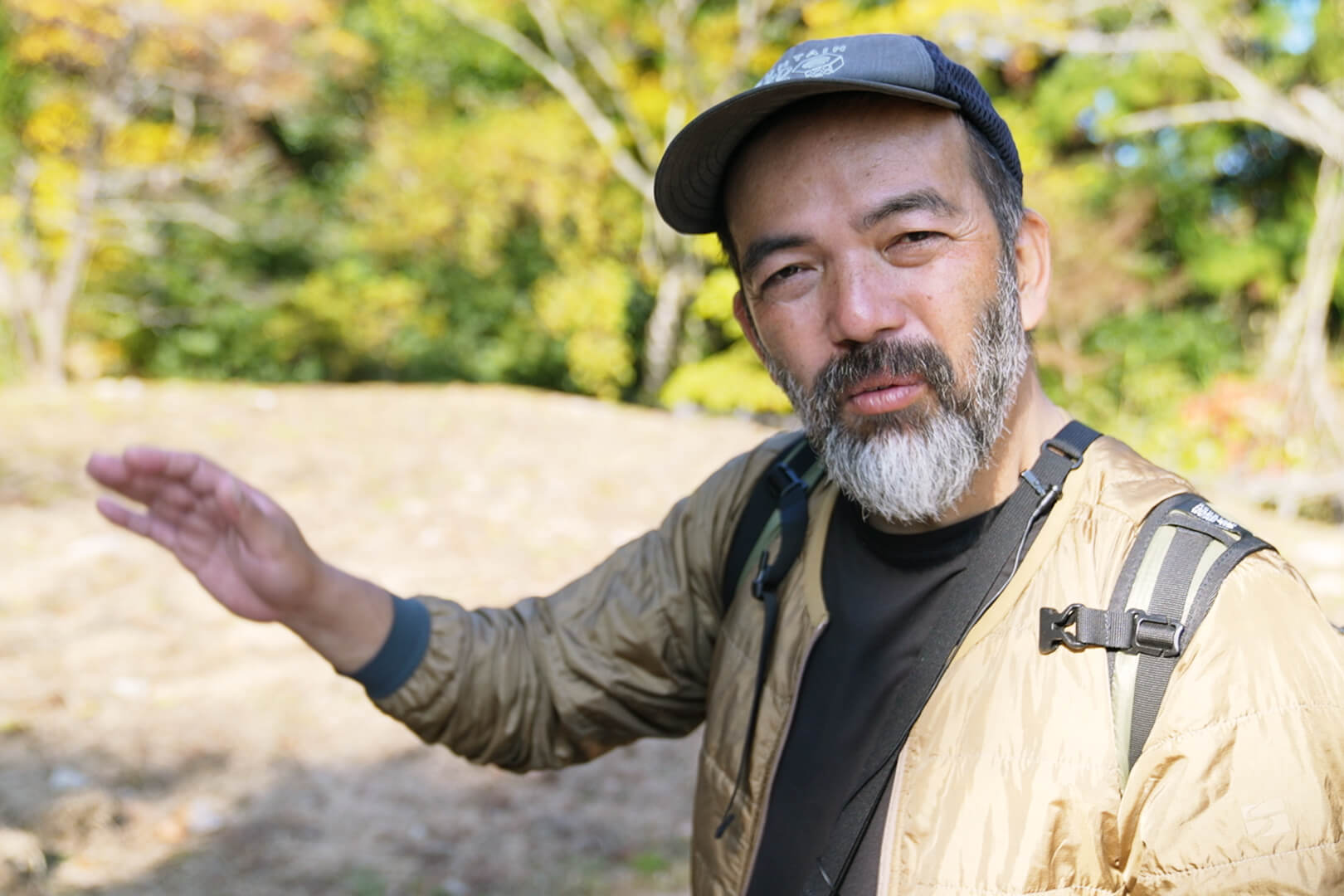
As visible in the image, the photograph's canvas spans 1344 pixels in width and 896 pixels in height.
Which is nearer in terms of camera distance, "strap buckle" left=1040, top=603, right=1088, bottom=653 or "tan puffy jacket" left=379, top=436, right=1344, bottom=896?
"tan puffy jacket" left=379, top=436, right=1344, bottom=896

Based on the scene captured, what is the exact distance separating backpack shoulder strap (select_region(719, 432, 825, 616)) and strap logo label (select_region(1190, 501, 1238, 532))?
1.70 feet

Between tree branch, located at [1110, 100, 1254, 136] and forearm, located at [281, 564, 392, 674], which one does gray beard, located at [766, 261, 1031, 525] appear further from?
tree branch, located at [1110, 100, 1254, 136]

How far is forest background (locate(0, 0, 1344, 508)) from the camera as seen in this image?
10.9 metres

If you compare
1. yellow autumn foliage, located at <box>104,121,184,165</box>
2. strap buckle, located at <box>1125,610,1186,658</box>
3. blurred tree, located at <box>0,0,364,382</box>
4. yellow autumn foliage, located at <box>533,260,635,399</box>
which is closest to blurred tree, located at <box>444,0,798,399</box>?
yellow autumn foliage, located at <box>533,260,635,399</box>

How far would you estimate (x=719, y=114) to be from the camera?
1283 millimetres

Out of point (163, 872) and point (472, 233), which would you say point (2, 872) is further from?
point (472, 233)

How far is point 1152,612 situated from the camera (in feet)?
3.42

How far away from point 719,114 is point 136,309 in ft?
44.2

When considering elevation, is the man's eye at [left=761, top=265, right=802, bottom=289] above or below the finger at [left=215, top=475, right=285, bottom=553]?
above

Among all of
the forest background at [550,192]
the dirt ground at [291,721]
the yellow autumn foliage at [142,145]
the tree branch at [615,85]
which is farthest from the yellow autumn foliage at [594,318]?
the dirt ground at [291,721]

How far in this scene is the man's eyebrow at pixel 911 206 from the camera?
125 cm

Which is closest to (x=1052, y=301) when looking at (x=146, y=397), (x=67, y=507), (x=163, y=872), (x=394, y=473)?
(x=394, y=473)

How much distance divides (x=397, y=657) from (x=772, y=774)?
580mm

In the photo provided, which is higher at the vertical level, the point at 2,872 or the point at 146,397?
the point at 146,397
